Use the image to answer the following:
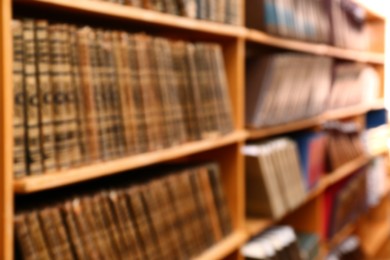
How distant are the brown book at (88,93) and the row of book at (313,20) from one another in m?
1.02

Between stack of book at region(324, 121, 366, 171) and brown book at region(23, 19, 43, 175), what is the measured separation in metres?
2.14

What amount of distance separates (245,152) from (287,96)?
1.09 feet

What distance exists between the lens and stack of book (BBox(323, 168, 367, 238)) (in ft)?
10.2

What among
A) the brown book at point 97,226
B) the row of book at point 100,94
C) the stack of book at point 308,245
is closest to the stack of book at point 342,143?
the stack of book at point 308,245

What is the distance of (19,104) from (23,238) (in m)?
0.26

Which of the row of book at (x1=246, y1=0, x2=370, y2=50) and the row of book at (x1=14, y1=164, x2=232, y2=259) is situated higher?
the row of book at (x1=246, y1=0, x2=370, y2=50)

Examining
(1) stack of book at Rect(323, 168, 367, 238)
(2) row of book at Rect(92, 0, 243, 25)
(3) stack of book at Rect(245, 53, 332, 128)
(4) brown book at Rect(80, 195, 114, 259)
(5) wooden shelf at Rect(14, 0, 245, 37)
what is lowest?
(1) stack of book at Rect(323, 168, 367, 238)

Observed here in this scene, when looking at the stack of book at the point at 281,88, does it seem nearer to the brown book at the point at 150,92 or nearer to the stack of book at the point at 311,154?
the stack of book at the point at 311,154

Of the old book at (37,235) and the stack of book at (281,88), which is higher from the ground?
the stack of book at (281,88)

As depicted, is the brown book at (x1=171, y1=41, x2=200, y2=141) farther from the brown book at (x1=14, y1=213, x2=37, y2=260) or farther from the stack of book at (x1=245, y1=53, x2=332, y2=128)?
the brown book at (x1=14, y1=213, x2=37, y2=260)

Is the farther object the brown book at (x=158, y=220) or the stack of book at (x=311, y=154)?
the stack of book at (x=311, y=154)

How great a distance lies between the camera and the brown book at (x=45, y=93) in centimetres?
111

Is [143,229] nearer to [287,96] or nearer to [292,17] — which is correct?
[287,96]

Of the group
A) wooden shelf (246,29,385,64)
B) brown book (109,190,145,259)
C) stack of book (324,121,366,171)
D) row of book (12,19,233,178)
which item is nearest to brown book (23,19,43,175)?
row of book (12,19,233,178)
